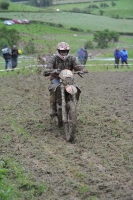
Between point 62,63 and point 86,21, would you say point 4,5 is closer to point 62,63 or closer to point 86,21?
point 86,21

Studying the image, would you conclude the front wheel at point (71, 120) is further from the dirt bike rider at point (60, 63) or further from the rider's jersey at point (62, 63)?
the rider's jersey at point (62, 63)

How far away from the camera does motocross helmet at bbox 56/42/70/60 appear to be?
10.2 meters

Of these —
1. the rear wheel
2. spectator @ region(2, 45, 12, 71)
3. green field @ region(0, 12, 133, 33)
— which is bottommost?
the rear wheel

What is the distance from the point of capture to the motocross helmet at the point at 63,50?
33.4 ft

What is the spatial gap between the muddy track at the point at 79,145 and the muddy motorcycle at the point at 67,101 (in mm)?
292

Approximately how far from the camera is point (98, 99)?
14492mm

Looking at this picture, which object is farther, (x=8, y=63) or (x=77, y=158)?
(x=8, y=63)

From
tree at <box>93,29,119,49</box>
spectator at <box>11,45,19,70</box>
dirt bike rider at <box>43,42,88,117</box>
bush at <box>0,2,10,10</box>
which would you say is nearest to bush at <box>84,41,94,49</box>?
tree at <box>93,29,119,49</box>

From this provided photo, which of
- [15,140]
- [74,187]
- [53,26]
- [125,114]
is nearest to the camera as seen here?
[74,187]

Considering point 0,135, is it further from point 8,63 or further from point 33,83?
point 8,63

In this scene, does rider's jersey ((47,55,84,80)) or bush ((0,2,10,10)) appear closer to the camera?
rider's jersey ((47,55,84,80))

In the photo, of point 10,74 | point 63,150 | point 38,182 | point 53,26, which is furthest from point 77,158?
point 53,26

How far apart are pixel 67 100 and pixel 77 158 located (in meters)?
1.93

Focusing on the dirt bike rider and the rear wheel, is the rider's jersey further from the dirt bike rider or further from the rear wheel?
the rear wheel
